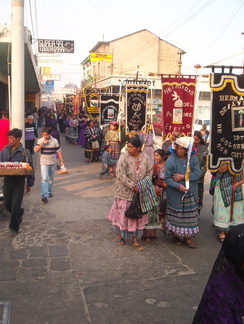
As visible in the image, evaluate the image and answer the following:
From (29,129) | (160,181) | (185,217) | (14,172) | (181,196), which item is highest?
(29,129)

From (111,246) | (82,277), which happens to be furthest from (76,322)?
(111,246)

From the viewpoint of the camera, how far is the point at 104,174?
433 inches

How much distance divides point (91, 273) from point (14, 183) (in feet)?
6.59

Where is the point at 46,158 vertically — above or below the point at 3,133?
below

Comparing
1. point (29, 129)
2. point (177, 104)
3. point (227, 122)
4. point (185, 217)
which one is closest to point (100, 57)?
point (29, 129)

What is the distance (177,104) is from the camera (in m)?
7.54

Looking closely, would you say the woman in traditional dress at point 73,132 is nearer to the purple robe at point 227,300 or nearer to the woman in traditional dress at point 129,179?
the woman in traditional dress at point 129,179

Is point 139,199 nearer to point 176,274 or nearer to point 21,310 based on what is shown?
point 176,274

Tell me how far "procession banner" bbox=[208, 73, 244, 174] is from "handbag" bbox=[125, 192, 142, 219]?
4.40 ft

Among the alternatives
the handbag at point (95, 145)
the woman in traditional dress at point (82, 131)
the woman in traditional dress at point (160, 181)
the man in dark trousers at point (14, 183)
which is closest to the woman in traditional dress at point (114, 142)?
the handbag at point (95, 145)

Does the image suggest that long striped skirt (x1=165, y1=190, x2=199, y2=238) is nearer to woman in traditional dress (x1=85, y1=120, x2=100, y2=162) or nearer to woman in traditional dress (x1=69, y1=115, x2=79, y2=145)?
woman in traditional dress (x1=85, y1=120, x2=100, y2=162)

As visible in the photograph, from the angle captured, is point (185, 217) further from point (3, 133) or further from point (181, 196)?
point (3, 133)

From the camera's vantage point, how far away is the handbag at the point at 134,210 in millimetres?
5016

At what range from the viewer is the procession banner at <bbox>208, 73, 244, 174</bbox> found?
5.38 meters
